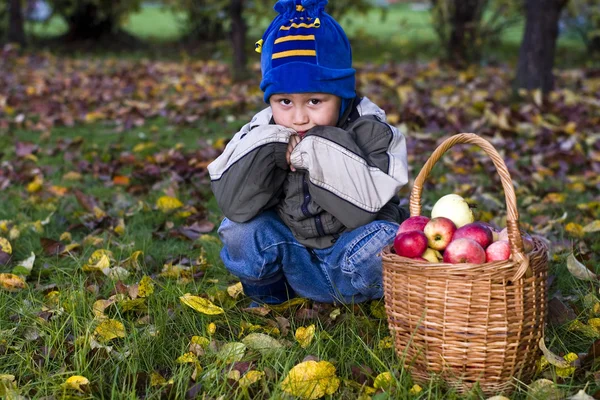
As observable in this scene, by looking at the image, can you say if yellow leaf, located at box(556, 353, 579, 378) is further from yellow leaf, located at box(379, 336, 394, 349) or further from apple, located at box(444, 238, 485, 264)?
yellow leaf, located at box(379, 336, 394, 349)

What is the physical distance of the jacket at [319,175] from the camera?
8.16 feet

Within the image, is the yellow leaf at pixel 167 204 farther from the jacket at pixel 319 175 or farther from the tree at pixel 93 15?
the tree at pixel 93 15

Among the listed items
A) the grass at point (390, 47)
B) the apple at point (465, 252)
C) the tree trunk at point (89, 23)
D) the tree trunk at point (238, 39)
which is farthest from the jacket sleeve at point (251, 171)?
the tree trunk at point (89, 23)

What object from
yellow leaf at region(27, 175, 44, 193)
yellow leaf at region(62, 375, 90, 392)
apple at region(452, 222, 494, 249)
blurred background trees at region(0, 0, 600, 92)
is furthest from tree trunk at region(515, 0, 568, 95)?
yellow leaf at region(62, 375, 90, 392)

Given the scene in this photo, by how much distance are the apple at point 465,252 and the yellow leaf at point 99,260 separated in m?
1.54

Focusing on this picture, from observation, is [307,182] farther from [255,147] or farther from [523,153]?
[523,153]

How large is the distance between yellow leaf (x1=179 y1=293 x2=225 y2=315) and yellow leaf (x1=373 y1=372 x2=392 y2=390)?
2.25 feet

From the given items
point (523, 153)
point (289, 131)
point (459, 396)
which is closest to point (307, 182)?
point (289, 131)

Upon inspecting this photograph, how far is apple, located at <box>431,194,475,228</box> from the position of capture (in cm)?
241

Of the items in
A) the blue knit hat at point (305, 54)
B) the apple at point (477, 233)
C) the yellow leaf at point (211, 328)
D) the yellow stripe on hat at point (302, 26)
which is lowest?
the yellow leaf at point (211, 328)

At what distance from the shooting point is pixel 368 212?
2.54 meters

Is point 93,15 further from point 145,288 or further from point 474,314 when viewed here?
point 474,314

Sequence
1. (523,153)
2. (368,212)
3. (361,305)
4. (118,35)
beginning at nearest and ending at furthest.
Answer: (368,212) → (361,305) → (523,153) → (118,35)

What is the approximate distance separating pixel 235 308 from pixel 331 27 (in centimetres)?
111
